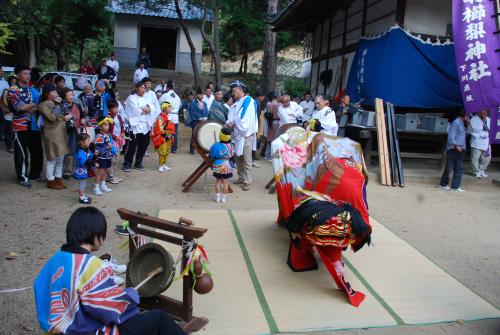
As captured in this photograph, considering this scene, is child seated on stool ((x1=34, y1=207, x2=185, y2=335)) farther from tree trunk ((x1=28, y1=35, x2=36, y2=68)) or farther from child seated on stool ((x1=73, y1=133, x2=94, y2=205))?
tree trunk ((x1=28, y1=35, x2=36, y2=68))

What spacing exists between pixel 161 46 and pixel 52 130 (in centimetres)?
2004

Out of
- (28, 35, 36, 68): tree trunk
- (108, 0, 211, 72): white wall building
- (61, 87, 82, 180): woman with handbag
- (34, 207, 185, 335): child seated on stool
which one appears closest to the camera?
(34, 207, 185, 335): child seated on stool

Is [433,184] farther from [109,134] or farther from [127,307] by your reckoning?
[127,307]

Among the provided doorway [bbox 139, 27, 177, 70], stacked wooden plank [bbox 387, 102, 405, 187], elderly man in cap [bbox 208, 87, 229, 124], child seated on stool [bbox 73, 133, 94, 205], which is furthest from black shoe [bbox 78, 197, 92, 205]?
doorway [bbox 139, 27, 177, 70]

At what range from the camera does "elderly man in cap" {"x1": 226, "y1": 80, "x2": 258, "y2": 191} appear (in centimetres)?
773

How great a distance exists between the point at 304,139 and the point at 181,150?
6567mm

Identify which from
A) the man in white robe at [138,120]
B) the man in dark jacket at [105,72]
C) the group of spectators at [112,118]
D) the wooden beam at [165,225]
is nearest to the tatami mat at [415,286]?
the group of spectators at [112,118]

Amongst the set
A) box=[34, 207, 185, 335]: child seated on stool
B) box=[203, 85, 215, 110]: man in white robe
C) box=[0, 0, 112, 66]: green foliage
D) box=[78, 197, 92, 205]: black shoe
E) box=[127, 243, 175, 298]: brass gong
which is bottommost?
box=[78, 197, 92, 205]: black shoe

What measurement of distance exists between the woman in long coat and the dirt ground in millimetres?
429

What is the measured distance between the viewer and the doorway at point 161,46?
82.2ft

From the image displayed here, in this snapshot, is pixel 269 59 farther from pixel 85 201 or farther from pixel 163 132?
pixel 85 201

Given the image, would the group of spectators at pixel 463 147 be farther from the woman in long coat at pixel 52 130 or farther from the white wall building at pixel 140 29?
the white wall building at pixel 140 29

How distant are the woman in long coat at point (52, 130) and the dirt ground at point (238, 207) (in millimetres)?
429

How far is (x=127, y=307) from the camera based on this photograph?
2.40 m
